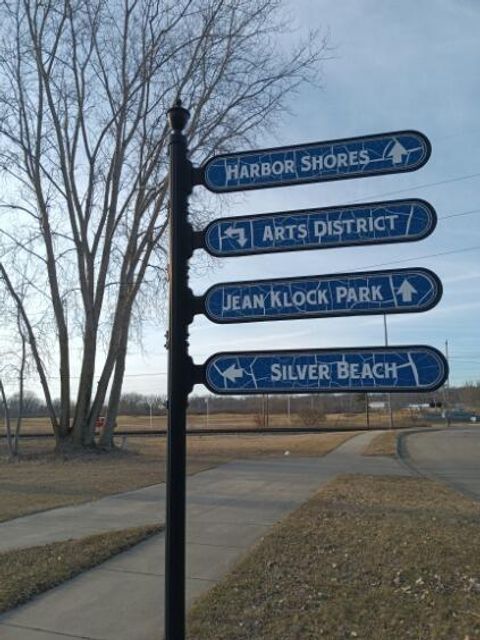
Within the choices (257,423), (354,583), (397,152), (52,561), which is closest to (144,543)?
(52,561)

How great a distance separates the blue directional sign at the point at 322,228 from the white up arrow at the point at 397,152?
0.29 metres

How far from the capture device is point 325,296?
3496mm

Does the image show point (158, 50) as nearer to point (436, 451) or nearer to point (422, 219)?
point (436, 451)

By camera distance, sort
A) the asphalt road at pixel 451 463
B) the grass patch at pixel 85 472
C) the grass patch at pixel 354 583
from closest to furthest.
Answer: the grass patch at pixel 354 583
the grass patch at pixel 85 472
the asphalt road at pixel 451 463

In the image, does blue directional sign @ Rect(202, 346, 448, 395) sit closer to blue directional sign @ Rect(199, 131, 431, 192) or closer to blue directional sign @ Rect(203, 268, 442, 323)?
blue directional sign @ Rect(203, 268, 442, 323)

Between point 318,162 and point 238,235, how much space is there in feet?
2.10

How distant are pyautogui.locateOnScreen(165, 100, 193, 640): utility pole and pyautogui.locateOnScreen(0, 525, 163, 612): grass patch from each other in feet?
7.18

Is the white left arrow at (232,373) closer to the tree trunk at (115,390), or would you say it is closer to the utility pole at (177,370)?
the utility pole at (177,370)

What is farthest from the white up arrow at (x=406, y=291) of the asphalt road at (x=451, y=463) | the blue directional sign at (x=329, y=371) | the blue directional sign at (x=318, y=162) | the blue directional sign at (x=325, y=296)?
the asphalt road at (x=451, y=463)

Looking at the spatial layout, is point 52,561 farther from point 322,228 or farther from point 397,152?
point 397,152

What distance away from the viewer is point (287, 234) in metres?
3.67

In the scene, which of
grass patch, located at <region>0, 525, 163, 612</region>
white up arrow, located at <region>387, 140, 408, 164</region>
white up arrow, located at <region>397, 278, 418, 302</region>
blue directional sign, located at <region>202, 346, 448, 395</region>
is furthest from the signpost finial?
grass patch, located at <region>0, 525, 163, 612</region>

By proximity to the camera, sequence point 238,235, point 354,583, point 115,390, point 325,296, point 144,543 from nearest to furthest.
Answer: point 325,296 < point 238,235 < point 354,583 < point 144,543 < point 115,390

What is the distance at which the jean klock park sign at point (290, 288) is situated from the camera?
335 centimetres
